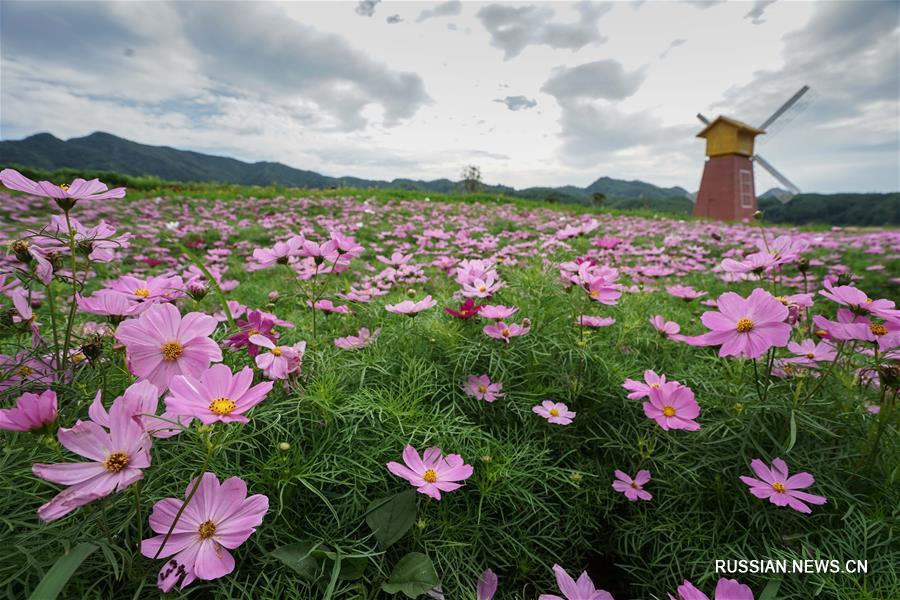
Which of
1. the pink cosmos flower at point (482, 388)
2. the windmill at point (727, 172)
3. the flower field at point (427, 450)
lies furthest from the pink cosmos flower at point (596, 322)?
the windmill at point (727, 172)

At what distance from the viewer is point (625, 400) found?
1.13 meters

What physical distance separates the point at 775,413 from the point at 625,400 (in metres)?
0.33

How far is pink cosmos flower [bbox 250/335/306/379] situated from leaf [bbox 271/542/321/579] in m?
0.31

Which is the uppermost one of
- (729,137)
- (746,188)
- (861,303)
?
(729,137)

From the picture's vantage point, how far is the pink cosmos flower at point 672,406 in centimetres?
91

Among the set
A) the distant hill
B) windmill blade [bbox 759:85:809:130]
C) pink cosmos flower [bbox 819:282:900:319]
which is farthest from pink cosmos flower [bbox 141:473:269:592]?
the distant hill

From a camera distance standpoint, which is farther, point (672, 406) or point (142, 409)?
point (672, 406)

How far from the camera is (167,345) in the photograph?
687 mm

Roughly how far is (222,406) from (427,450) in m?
0.39

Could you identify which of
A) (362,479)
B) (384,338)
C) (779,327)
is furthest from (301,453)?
(779,327)

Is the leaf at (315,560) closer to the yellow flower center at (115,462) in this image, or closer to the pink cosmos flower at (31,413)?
the yellow flower center at (115,462)

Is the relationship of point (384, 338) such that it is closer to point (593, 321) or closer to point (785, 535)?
point (593, 321)

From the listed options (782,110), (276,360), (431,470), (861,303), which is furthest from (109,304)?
(782,110)

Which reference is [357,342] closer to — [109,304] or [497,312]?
[497,312]
